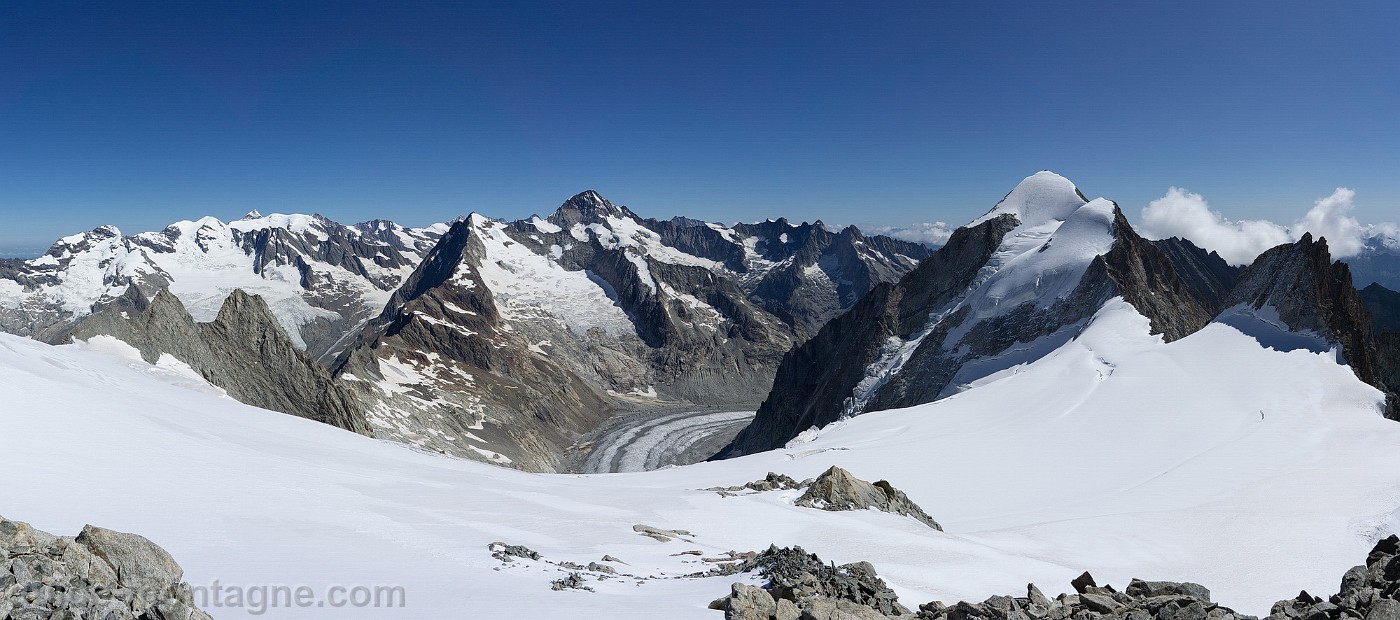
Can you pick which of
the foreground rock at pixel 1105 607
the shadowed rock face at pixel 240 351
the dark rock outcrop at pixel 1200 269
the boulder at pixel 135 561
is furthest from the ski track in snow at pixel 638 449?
the boulder at pixel 135 561

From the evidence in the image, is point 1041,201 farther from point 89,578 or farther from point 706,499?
point 89,578

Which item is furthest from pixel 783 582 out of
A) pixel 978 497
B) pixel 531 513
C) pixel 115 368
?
pixel 115 368

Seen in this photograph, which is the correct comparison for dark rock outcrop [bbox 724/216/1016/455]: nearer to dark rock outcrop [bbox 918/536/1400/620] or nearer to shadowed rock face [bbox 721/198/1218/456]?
shadowed rock face [bbox 721/198/1218/456]

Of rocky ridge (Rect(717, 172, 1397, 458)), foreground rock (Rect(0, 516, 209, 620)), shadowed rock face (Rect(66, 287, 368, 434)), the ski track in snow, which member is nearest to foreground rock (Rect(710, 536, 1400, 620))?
foreground rock (Rect(0, 516, 209, 620))

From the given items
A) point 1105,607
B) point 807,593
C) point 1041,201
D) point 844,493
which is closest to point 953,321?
point 1041,201

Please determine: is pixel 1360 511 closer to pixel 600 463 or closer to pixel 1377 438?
pixel 1377 438

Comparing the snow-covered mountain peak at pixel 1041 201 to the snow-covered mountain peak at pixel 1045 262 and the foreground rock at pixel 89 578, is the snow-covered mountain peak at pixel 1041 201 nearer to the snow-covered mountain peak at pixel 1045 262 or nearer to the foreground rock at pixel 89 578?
the snow-covered mountain peak at pixel 1045 262
